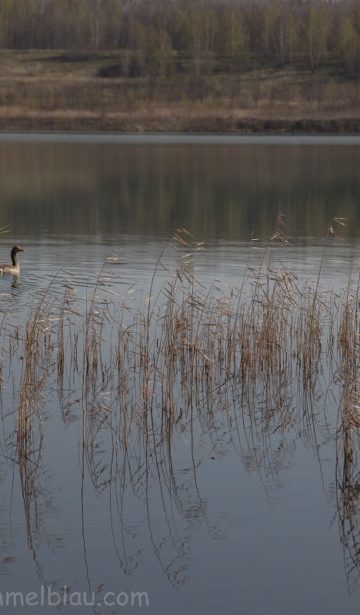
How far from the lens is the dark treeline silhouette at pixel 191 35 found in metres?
105

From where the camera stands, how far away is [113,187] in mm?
36906

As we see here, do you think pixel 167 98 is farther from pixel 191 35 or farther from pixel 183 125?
pixel 191 35

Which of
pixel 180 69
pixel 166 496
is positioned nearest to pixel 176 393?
pixel 166 496

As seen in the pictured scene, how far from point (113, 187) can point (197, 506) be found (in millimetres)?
28669

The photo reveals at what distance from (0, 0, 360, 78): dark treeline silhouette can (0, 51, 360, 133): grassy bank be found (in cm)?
280

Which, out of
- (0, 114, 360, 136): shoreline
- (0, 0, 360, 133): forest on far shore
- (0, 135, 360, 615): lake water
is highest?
(0, 0, 360, 133): forest on far shore

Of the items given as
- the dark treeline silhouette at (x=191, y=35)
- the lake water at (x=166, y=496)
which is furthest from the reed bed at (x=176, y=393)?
the dark treeline silhouette at (x=191, y=35)

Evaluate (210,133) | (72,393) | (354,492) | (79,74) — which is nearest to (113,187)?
(72,393)

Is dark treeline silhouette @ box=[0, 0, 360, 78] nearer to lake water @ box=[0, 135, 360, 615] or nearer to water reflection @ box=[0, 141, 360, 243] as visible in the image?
water reflection @ box=[0, 141, 360, 243]

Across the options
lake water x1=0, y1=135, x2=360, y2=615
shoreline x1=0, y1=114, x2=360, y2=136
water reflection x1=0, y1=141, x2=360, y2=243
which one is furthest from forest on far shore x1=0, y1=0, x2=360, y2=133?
lake water x1=0, y1=135, x2=360, y2=615

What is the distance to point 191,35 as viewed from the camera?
117 m

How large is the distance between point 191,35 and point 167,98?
31.9 m

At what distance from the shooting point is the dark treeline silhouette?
10456 cm

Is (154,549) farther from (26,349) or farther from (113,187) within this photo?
(113,187)
